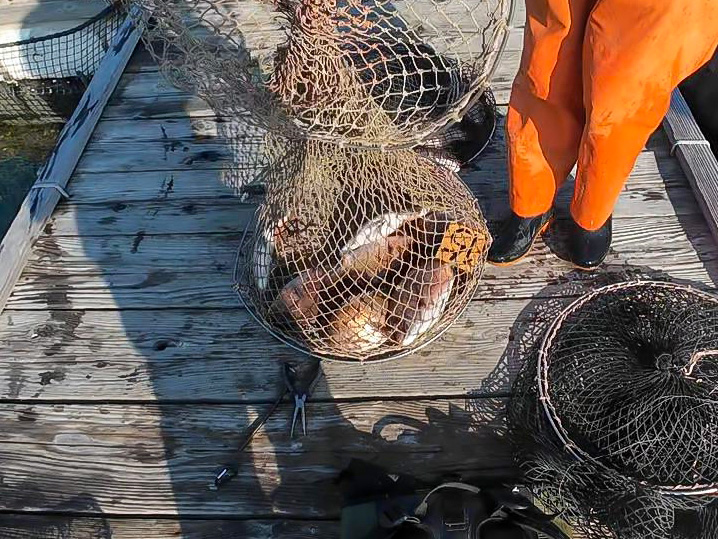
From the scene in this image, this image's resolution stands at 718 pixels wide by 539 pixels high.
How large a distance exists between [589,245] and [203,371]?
4.59ft

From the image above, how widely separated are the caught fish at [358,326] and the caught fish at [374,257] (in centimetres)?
8

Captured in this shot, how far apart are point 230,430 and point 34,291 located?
1.02 metres

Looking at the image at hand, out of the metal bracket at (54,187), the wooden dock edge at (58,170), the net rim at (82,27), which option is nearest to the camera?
the wooden dock edge at (58,170)

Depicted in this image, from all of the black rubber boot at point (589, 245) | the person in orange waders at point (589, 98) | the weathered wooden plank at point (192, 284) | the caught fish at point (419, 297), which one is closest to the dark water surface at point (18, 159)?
the weathered wooden plank at point (192, 284)

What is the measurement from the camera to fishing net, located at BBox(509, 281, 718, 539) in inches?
60.4

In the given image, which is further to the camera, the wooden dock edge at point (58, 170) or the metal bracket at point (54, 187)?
the metal bracket at point (54, 187)

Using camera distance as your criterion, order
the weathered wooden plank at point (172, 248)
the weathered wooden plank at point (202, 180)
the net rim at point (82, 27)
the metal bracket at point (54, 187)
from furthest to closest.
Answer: the net rim at point (82, 27) < the metal bracket at point (54, 187) < the weathered wooden plank at point (202, 180) < the weathered wooden plank at point (172, 248)

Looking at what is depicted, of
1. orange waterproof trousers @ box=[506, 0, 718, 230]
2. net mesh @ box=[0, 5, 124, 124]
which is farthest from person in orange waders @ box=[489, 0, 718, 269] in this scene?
net mesh @ box=[0, 5, 124, 124]

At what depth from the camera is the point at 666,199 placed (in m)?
2.43

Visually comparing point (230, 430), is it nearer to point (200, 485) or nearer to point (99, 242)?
point (200, 485)

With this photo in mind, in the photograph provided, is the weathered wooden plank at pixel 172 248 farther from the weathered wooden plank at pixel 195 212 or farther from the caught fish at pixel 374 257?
the caught fish at pixel 374 257

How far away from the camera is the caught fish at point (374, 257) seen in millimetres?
1823

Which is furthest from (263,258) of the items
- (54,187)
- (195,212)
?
(54,187)

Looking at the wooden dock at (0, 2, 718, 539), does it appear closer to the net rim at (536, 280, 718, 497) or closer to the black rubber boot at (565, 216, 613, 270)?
the black rubber boot at (565, 216, 613, 270)
